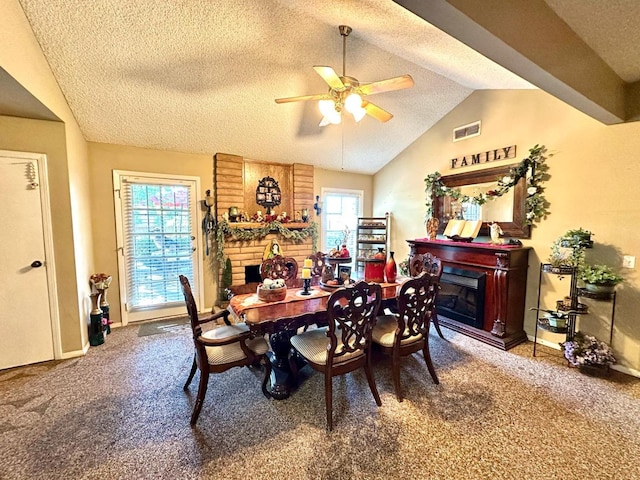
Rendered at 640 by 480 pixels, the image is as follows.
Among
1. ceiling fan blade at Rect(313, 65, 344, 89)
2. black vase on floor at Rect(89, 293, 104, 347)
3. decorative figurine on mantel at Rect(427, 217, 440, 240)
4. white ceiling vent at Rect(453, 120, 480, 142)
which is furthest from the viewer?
decorative figurine on mantel at Rect(427, 217, 440, 240)

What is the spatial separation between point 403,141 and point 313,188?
5.74ft

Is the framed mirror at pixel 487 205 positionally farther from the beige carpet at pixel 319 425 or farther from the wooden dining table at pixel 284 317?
the wooden dining table at pixel 284 317

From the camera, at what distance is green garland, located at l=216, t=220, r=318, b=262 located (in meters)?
4.17

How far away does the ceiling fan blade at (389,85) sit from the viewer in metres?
2.17

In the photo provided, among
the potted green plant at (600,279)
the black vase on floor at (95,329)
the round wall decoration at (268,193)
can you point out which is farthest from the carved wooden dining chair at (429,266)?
the black vase on floor at (95,329)

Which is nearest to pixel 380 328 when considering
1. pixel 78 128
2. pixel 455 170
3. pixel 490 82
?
pixel 455 170

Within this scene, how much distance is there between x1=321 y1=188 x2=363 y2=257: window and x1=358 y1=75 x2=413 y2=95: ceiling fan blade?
2878 mm

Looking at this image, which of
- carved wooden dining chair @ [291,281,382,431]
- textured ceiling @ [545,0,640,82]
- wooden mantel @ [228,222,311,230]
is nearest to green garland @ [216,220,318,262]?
wooden mantel @ [228,222,311,230]

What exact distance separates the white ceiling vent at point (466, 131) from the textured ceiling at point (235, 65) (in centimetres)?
38

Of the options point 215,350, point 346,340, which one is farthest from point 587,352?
point 215,350

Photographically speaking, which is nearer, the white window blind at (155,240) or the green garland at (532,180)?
the green garland at (532,180)

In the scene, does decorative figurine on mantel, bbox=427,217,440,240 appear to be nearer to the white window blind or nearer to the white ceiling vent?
the white ceiling vent

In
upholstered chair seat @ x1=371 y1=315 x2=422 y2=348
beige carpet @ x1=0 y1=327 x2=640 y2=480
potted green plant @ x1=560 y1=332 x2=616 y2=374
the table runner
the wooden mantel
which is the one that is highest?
the wooden mantel

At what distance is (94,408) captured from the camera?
2092 millimetres
